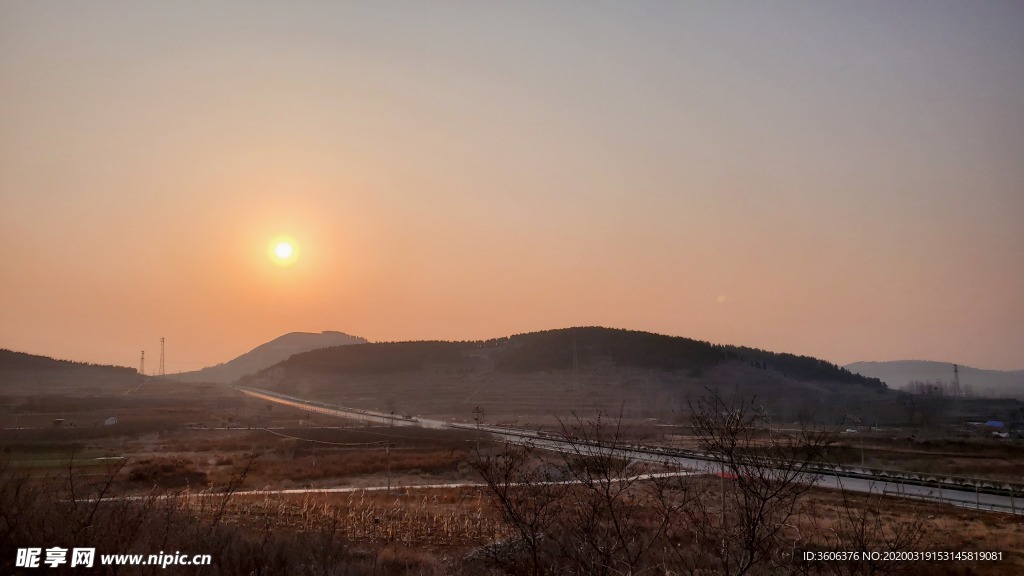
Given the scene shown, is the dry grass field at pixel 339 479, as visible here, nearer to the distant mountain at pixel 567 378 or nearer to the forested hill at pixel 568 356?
the distant mountain at pixel 567 378

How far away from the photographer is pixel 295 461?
53094 millimetres

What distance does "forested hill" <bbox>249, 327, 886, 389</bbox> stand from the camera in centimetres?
16325

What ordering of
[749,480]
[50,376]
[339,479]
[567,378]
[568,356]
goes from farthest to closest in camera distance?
[568,356], [50,376], [567,378], [339,479], [749,480]

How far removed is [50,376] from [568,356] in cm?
12016

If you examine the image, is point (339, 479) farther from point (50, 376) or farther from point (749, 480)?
point (50, 376)

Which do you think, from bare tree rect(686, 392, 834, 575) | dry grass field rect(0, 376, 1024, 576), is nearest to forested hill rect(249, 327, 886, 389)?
dry grass field rect(0, 376, 1024, 576)

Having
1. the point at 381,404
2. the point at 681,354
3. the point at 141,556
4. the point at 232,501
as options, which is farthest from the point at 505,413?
→ the point at 141,556

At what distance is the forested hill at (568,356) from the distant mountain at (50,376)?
47.5 meters

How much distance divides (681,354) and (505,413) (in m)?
61.7

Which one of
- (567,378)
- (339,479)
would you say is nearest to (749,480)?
(339,479)

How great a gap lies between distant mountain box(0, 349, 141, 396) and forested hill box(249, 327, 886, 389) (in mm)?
47502

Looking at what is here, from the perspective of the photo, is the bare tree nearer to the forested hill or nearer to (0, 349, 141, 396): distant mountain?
the forested hill

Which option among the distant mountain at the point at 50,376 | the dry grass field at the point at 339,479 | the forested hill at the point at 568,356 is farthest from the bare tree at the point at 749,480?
the distant mountain at the point at 50,376

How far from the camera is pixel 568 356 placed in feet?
547
